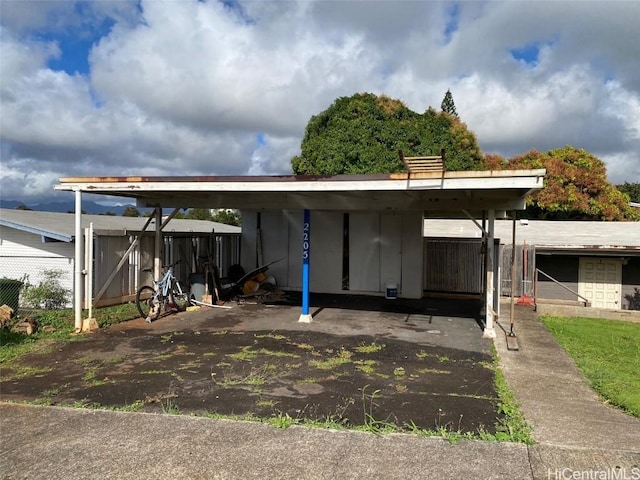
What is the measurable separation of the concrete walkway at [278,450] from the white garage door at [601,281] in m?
11.7

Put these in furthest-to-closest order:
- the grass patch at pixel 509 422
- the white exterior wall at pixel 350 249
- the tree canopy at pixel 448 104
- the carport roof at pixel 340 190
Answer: the tree canopy at pixel 448 104
the white exterior wall at pixel 350 249
the carport roof at pixel 340 190
the grass patch at pixel 509 422

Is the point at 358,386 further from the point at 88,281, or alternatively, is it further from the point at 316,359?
the point at 88,281

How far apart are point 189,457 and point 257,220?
454 inches

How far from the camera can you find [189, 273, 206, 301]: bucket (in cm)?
1140

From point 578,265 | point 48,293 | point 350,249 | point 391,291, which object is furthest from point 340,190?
point 578,265

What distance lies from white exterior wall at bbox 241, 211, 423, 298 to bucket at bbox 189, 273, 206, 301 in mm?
3454

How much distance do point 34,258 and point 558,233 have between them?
1566 cm


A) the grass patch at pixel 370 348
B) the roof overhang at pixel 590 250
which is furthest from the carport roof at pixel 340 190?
the roof overhang at pixel 590 250

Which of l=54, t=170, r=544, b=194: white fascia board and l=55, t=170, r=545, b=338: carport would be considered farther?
l=55, t=170, r=545, b=338: carport

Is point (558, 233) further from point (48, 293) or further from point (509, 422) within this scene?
point (48, 293)

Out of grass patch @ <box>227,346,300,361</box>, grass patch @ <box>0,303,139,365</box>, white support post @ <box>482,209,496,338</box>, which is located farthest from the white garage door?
grass patch @ <box>0,303,139,365</box>

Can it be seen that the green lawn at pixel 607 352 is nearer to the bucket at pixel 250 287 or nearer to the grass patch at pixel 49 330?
the bucket at pixel 250 287

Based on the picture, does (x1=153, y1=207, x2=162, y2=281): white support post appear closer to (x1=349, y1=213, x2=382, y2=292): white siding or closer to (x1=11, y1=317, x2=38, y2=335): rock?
(x1=11, y1=317, x2=38, y2=335): rock

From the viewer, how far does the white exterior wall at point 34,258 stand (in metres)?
10.7
